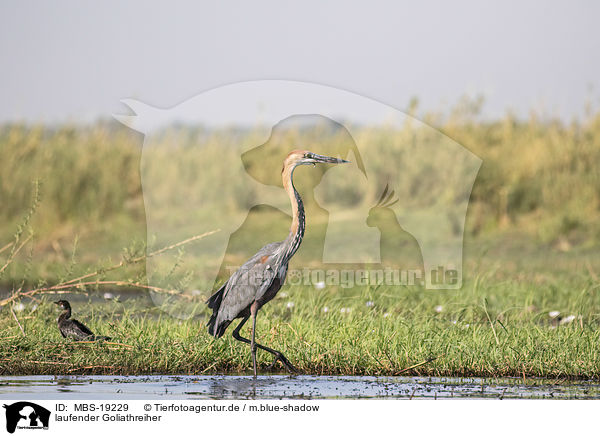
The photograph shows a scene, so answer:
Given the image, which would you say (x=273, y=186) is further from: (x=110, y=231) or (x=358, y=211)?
(x=110, y=231)

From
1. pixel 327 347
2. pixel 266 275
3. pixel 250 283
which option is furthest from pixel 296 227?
pixel 327 347

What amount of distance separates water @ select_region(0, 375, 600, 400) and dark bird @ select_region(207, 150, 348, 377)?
36cm

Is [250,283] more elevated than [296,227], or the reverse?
[296,227]

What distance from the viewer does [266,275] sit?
5.70 metres

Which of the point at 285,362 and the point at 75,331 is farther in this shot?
the point at 75,331

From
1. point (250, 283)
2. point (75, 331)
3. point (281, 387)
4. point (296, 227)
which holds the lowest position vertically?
point (281, 387)

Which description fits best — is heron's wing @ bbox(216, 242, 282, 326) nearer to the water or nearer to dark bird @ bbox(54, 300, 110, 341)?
the water

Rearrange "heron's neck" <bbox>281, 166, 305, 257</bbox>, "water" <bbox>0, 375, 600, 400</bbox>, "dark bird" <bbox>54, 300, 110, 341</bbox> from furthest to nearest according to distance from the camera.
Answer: "dark bird" <bbox>54, 300, 110, 341</bbox>
"heron's neck" <bbox>281, 166, 305, 257</bbox>
"water" <bbox>0, 375, 600, 400</bbox>

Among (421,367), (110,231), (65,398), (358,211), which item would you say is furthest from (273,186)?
(65,398)
